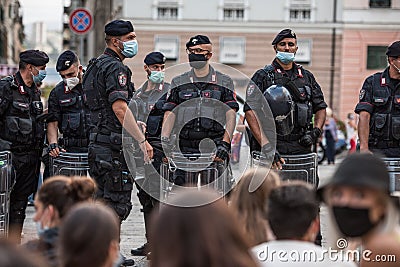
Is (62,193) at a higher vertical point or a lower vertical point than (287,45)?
lower

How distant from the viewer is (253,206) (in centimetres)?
575

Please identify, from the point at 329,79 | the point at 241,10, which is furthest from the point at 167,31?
the point at 329,79

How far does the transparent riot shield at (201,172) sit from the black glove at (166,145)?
38 cm

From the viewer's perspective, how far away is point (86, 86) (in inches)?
364

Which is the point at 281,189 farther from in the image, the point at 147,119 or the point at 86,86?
the point at 147,119

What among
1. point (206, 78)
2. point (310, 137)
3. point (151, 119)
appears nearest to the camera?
point (310, 137)

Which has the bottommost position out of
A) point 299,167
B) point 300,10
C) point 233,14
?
point 299,167

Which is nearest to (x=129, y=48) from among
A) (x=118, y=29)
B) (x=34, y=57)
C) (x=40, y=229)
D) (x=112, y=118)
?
(x=118, y=29)

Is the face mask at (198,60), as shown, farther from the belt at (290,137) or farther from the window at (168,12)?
the window at (168,12)

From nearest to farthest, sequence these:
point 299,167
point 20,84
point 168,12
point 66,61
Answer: point 299,167
point 20,84
point 66,61
point 168,12

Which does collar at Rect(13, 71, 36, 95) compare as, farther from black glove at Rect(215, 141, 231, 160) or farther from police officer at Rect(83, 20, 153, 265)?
black glove at Rect(215, 141, 231, 160)

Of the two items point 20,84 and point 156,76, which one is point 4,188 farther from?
point 156,76

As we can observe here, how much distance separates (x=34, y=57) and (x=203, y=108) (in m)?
1.93

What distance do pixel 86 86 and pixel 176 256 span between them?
222 inches
